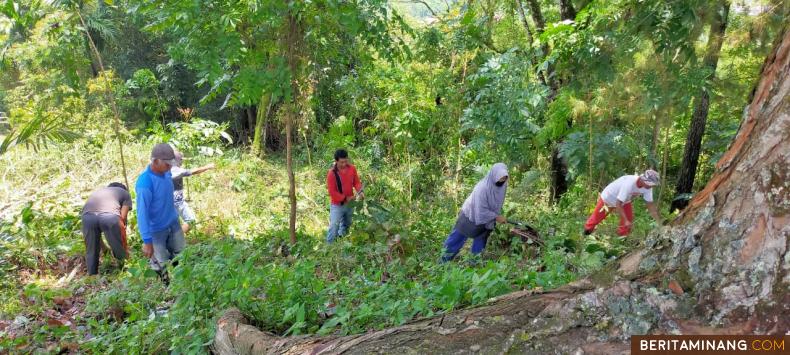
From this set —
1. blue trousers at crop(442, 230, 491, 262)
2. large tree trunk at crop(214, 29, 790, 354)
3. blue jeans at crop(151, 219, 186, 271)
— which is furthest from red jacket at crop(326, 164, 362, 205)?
large tree trunk at crop(214, 29, 790, 354)

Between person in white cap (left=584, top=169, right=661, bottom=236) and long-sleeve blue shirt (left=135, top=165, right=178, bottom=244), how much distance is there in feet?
17.0

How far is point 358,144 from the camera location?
1339 centimetres

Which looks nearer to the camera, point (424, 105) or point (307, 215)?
point (307, 215)

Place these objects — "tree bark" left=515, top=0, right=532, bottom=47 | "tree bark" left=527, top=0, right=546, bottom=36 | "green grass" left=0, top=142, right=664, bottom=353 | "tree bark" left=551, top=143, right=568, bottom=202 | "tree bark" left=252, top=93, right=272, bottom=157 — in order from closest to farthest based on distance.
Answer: "green grass" left=0, top=142, right=664, bottom=353 → "tree bark" left=527, top=0, right=546, bottom=36 → "tree bark" left=515, top=0, right=532, bottom=47 → "tree bark" left=551, top=143, right=568, bottom=202 → "tree bark" left=252, top=93, right=272, bottom=157

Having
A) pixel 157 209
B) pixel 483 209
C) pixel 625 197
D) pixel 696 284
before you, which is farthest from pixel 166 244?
pixel 625 197

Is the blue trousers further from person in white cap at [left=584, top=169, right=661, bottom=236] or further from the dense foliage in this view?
person in white cap at [left=584, top=169, right=661, bottom=236]

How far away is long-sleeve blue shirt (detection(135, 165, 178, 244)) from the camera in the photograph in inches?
175

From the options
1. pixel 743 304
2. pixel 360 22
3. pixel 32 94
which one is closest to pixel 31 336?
pixel 360 22

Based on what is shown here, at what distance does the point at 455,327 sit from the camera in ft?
6.07

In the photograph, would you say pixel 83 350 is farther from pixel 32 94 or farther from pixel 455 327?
pixel 32 94

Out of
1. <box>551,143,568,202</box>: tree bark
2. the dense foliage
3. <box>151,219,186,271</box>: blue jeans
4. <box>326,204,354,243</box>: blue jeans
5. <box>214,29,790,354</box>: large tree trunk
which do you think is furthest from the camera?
<box>551,143,568,202</box>: tree bark

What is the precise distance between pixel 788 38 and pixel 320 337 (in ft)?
7.06

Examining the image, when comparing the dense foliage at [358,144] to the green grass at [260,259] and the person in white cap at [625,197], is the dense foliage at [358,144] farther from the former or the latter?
the person in white cap at [625,197]

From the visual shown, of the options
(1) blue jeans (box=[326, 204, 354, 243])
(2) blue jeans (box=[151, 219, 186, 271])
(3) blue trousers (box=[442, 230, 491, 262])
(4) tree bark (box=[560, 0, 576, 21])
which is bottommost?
(3) blue trousers (box=[442, 230, 491, 262])
